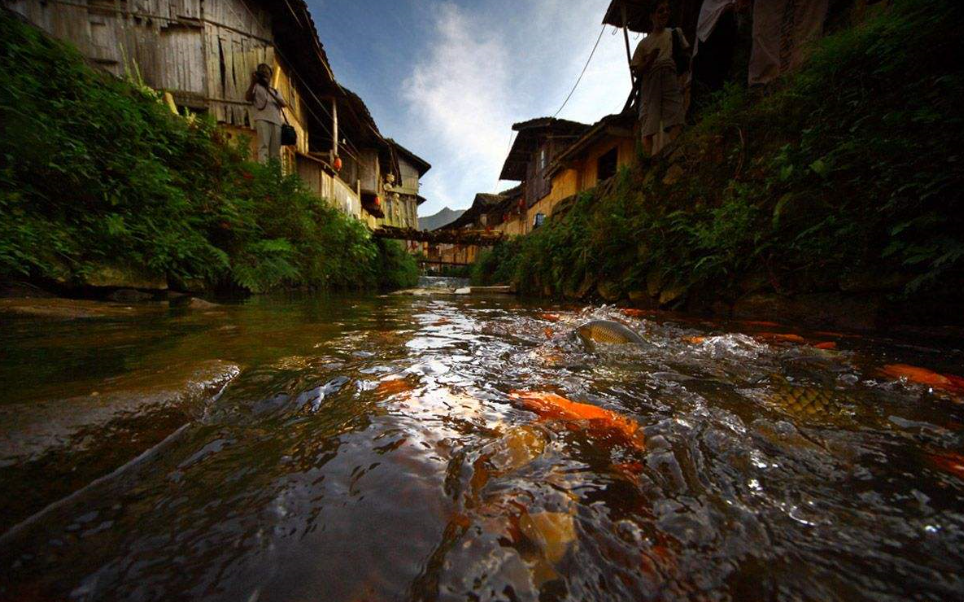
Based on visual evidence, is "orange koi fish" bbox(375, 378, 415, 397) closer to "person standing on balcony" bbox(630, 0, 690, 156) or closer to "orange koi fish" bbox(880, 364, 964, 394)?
"orange koi fish" bbox(880, 364, 964, 394)

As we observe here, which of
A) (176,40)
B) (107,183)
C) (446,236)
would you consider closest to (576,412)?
(107,183)

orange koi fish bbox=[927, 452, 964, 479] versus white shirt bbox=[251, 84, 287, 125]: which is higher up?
white shirt bbox=[251, 84, 287, 125]

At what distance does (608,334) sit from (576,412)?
1.30 m

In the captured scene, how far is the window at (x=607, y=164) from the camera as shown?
12503mm

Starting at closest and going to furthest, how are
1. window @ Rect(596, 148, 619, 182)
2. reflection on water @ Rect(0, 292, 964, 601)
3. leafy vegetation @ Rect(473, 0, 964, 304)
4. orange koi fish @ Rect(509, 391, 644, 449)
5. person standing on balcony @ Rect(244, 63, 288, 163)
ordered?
reflection on water @ Rect(0, 292, 964, 601) → orange koi fish @ Rect(509, 391, 644, 449) → leafy vegetation @ Rect(473, 0, 964, 304) → person standing on balcony @ Rect(244, 63, 288, 163) → window @ Rect(596, 148, 619, 182)

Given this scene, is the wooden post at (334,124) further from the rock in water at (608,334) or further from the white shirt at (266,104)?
the rock in water at (608,334)

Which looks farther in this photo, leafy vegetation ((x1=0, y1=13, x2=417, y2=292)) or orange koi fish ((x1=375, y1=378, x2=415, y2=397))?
leafy vegetation ((x1=0, y1=13, x2=417, y2=292))

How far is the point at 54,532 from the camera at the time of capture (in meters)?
0.59

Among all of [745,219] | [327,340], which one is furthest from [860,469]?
[745,219]

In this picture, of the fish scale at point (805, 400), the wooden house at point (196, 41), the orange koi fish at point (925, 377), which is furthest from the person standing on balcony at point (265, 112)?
the orange koi fish at point (925, 377)

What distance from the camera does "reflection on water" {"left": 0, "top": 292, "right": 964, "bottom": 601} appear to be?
553mm

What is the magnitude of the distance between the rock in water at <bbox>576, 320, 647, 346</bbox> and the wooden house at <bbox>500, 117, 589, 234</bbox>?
45.0 ft

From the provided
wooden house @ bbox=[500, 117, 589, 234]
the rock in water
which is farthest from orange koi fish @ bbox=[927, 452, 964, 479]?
wooden house @ bbox=[500, 117, 589, 234]

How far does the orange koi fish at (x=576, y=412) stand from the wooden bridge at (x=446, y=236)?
13.2m
